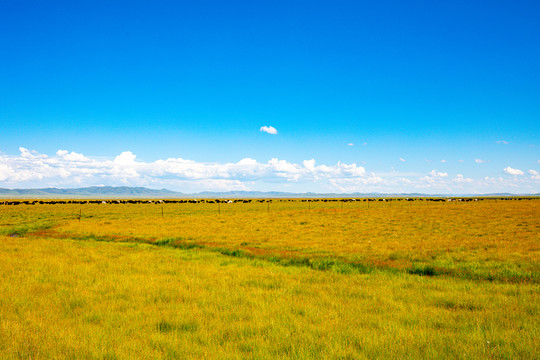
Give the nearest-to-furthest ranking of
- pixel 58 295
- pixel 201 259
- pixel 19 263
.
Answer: pixel 58 295 → pixel 19 263 → pixel 201 259

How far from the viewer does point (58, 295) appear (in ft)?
36.8

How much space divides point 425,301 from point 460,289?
243 centimetres

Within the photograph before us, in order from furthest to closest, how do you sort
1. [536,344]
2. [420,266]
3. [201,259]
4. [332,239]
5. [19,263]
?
1. [332,239]
2. [201,259]
3. [19,263]
4. [420,266]
5. [536,344]

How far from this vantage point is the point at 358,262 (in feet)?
56.2

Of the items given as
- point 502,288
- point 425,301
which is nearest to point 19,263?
point 425,301

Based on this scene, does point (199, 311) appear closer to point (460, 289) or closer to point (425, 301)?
point (425, 301)

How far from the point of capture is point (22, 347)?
723cm


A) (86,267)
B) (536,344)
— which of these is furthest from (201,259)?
(536,344)

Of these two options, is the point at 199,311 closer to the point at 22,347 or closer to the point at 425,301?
the point at 22,347

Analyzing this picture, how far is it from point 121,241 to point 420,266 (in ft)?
75.2

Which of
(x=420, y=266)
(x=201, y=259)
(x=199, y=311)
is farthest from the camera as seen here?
(x=201, y=259)

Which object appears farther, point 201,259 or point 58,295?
point 201,259

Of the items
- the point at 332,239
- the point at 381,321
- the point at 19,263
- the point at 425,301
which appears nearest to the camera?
the point at 381,321

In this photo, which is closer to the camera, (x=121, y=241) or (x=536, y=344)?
(x=536, y=344)
